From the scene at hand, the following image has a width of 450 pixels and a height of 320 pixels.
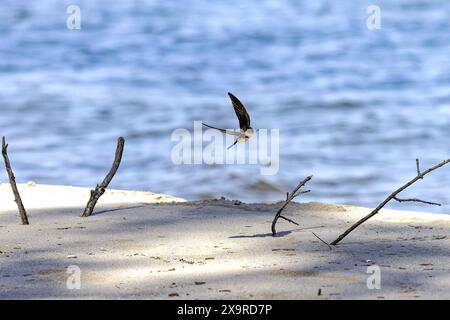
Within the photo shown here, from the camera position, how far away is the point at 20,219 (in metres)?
4.47

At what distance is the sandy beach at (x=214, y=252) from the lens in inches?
130

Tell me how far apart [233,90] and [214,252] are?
797 cm

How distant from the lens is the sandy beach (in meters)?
3.30

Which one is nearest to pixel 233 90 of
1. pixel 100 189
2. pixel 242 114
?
pixel 100 189

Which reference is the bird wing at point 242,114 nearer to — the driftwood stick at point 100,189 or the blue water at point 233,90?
the driftwood stick at point 100,189

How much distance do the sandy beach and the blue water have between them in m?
2.20

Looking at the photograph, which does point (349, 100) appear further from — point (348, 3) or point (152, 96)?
point (348, 3)

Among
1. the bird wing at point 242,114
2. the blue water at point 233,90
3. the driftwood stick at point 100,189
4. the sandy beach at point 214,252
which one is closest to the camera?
the sandy beach at point 214,252

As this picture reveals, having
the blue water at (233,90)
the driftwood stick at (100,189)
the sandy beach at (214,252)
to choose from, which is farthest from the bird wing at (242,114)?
the blue water at (233,90)

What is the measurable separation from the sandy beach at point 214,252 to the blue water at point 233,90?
2.20 m

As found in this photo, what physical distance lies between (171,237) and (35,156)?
189 inches

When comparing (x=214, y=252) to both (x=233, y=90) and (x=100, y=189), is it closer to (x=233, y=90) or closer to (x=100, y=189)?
(x=100, y=189)

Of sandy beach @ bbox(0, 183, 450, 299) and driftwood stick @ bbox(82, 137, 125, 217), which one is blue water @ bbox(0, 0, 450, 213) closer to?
sandy beach @ bbox(0, 183, 450, 299)
